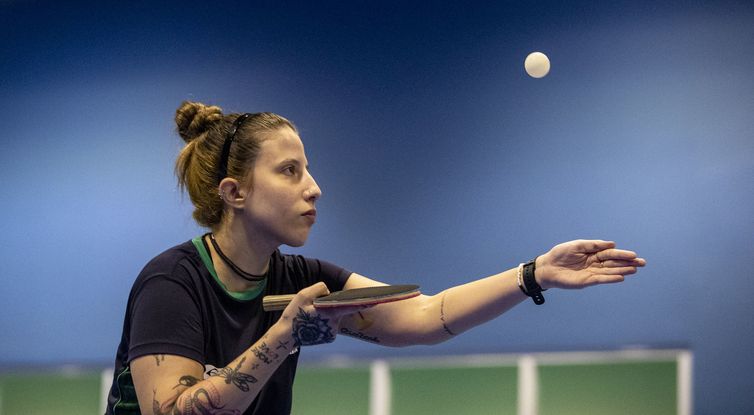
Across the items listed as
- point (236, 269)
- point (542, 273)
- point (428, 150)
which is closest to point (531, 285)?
point (542, 273)

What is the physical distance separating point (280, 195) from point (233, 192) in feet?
0.54

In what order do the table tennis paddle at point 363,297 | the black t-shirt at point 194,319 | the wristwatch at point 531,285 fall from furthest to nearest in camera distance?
the wristwatch at point 531,285 → the black t-shirt at point 194,319 → the table tennis paddle at point 363,297

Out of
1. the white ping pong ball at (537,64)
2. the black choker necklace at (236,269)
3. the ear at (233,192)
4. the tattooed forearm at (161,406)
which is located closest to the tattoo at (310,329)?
the tattooed forearm at (161,406)

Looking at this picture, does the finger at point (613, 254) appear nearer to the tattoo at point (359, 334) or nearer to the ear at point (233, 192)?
the tattoo at point (359, 334)

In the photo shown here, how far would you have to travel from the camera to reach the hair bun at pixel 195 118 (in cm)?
267

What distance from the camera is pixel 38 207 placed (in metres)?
5.51

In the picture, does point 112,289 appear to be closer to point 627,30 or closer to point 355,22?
point 355,22

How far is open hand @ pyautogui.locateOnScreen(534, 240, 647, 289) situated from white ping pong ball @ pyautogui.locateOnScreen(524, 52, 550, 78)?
89.5 inches

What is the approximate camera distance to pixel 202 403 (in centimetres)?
210

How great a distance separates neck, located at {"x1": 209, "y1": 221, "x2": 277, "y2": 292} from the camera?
8.19 feet

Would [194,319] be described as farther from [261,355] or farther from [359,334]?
[359,334]

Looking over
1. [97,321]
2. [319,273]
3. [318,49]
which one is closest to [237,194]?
[319,273]

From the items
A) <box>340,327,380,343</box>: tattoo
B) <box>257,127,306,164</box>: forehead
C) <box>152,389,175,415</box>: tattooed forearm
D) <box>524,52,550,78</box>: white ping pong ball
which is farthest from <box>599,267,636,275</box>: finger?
<box>524,52,550,78</box>: white ping pong ball

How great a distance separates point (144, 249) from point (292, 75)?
4.44 feet
